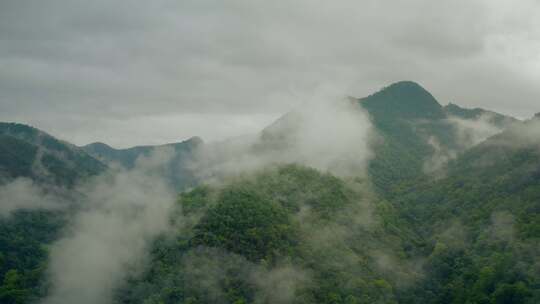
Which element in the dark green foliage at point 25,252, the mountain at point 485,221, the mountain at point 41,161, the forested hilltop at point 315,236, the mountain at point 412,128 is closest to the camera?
the mountain at point 485,221

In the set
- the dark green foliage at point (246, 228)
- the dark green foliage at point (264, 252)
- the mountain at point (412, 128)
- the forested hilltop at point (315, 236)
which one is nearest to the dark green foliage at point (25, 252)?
the forested hilltop at point (315, 236)

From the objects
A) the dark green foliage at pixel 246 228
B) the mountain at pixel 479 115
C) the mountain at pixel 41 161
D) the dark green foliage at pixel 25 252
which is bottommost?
the dark green foliage at pixel 25 252

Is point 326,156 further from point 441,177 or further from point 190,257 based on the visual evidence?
point 190,257

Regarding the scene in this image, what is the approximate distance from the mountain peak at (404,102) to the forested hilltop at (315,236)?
39.0 metres

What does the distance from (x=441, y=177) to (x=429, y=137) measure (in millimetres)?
43420

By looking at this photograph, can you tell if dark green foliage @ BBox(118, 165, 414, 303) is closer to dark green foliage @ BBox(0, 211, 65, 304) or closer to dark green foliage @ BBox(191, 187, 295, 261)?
dark green foliage @ BBox(191, 187, 295, 261)

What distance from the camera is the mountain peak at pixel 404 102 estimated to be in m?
148

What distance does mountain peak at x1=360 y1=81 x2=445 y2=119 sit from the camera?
487 ft

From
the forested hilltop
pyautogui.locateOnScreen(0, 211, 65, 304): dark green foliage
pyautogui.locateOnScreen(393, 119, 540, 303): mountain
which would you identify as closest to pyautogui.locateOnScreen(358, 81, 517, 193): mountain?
the forested hilltop

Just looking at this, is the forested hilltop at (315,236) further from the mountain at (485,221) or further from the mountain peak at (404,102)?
the mountain peak at (404,102)

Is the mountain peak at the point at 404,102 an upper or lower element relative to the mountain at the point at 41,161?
upper

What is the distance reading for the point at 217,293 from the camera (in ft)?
155

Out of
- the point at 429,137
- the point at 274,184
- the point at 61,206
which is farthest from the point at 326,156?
the point at 61,206

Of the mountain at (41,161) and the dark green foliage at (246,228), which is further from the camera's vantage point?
the mountain at (41,161)
